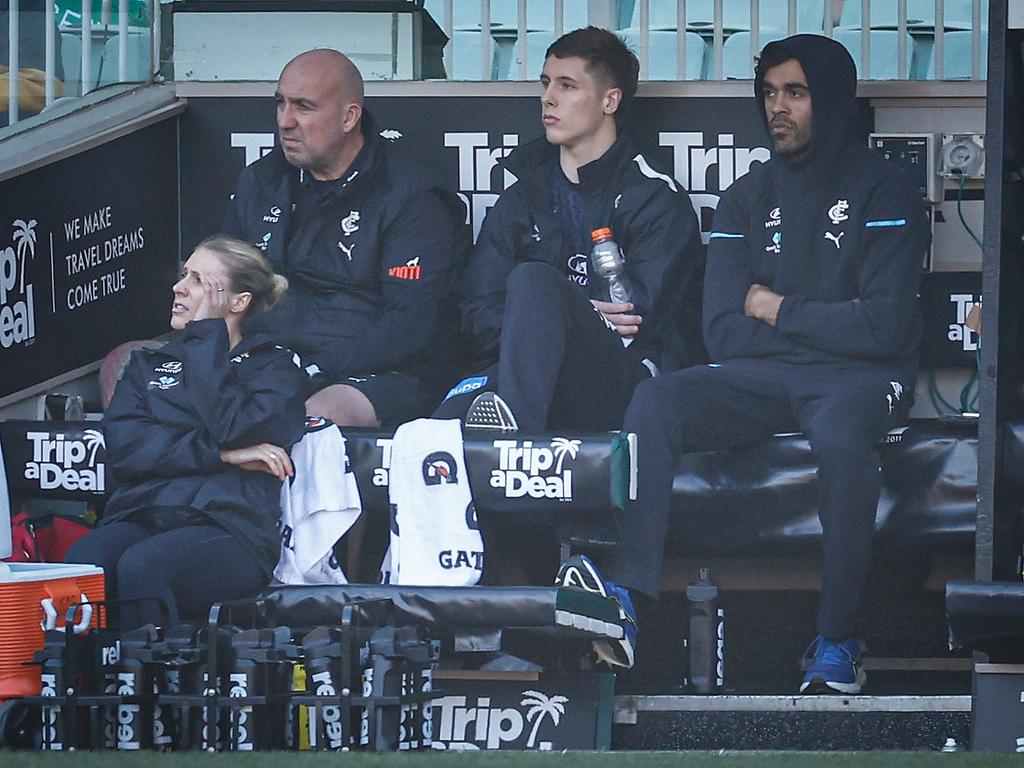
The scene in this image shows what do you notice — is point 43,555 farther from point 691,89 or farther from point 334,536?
point 691,89

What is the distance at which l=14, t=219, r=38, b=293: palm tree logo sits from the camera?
5977 millimetres

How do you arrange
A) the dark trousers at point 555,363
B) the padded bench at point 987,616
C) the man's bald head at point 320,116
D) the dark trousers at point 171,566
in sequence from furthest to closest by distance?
the man's bald head at point 320,116, the dark trousers at point 555,363, the dark trousers at point 171,566, the padded bench at point 987,616

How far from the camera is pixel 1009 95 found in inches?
207

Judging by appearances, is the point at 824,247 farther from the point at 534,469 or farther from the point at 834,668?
the point at 834,668

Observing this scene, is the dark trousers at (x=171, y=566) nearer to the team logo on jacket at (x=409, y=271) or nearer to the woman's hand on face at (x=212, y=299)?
the woman's hand on face at (x=212, y=299)

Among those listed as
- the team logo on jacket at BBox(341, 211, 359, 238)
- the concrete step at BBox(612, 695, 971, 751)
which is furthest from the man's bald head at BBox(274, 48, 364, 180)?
the concrete step at BBox(612, 695, 971, 751)

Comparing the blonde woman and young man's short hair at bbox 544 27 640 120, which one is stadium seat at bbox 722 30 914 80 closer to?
young man's short hair at bbox 544 27 640 120

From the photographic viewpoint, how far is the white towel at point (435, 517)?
18.4ft

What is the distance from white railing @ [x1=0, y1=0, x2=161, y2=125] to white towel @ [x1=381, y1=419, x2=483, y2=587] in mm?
1794

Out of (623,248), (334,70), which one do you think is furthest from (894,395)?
(334,70)

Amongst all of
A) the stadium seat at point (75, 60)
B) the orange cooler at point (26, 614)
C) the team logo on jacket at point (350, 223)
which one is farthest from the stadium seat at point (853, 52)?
the orange cooler at point (26, 614)

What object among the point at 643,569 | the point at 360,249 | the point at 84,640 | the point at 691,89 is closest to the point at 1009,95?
the point at 691,89

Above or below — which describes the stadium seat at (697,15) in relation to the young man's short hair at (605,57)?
above

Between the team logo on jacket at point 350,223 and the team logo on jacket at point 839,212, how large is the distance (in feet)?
4.89
